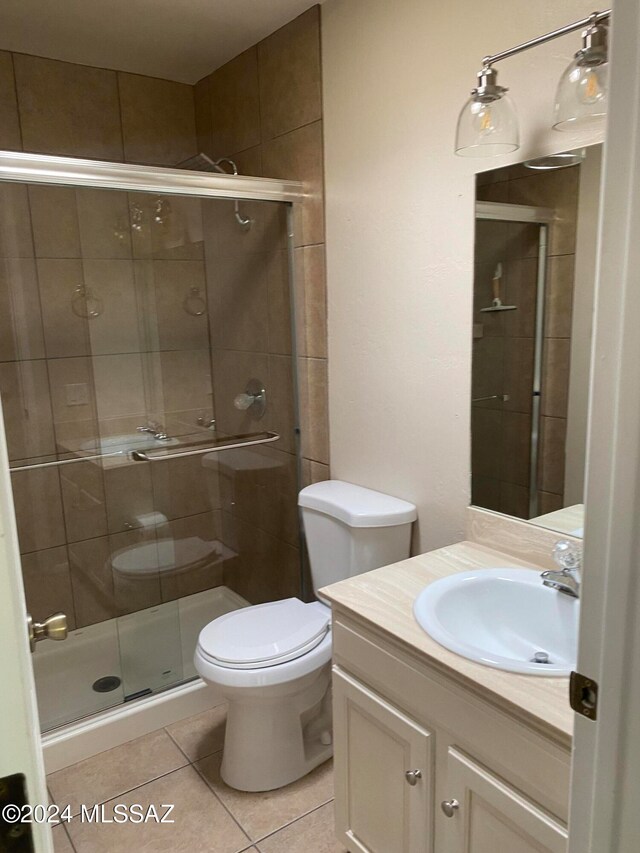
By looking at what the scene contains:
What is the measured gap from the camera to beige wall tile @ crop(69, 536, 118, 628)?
261 centimetres

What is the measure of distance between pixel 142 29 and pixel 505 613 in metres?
2.28

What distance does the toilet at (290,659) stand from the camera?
183cm

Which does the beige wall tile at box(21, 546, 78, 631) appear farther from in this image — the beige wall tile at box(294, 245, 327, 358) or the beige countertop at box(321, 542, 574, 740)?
the beige countertop at box(321, 542, 574, 740)

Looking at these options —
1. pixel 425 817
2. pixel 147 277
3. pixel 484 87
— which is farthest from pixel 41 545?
pixel 484 87

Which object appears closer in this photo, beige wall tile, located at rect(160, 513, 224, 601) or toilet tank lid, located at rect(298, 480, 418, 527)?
→ toilet tank lid, located at rect(298, 480, 418, 527)

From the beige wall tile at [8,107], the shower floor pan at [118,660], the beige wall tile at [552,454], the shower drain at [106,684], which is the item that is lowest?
the shower drain at [106,684]

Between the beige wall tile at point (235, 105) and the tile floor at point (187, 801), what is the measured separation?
7.40 ft

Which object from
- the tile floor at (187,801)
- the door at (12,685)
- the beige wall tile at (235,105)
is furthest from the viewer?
the beige wall tile at (235,105)

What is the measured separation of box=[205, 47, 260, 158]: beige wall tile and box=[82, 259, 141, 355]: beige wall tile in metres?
0.69

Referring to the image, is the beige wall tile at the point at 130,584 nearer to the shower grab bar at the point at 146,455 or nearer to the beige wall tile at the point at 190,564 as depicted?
the beige wall tile at the point at 190,564

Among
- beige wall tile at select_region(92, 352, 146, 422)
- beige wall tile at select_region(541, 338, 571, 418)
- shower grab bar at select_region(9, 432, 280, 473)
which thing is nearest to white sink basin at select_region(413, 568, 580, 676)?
beige wall tile at select_region(541, 338, 571, 418)

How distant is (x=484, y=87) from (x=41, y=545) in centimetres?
226

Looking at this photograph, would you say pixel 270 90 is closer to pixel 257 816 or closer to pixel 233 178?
pixel 233 178

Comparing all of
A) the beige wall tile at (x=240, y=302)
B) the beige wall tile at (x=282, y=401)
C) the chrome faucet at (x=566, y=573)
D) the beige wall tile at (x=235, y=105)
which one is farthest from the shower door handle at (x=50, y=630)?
the beige wall tile at (x=235, y=105)
